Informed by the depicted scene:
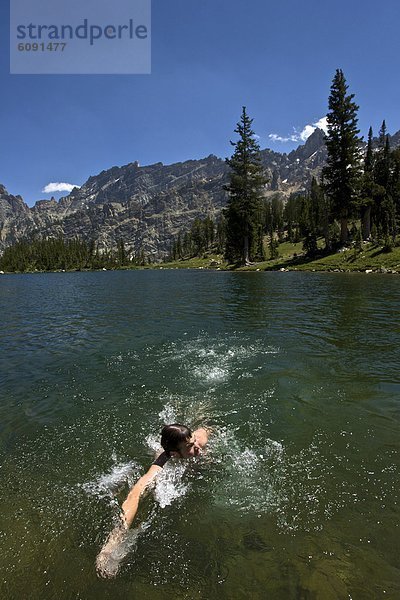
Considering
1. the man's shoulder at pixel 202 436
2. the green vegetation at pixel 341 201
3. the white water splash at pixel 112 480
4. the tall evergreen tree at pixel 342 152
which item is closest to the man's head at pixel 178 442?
the man's shoulder at pixel 202 436

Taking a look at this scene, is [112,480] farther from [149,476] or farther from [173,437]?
[173,437]

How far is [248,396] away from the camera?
1134 cm

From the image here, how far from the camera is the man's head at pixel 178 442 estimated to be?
7.77m

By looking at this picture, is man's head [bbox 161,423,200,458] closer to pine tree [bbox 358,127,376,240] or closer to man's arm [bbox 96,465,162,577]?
man's arm [bbox 96,465,162,577]

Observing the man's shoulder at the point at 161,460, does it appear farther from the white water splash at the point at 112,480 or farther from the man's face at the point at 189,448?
the white water splash at the point at 112,480

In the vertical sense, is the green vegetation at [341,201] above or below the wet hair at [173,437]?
above

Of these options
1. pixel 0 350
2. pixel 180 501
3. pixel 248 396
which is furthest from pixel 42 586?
pixel 0 350

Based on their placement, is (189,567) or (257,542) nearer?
(189,567)

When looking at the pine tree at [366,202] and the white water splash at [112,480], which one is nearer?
the white water splash at [112,480]

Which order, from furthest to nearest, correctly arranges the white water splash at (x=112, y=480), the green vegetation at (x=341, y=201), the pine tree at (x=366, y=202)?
1. the pine tree at (x=366, y=202)
2. the green vegetation at (x=341, y=201)
3. the white water splash at (x=112, y=480)

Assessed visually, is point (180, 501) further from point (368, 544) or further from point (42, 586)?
point (368, 544)

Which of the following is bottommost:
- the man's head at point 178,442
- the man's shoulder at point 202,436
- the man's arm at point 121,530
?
the man's arm at point 121,530

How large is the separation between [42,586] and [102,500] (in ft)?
6.08

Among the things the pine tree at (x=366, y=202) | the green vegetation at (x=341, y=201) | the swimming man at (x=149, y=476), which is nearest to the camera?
the swimming man at (x=149, y=476)
